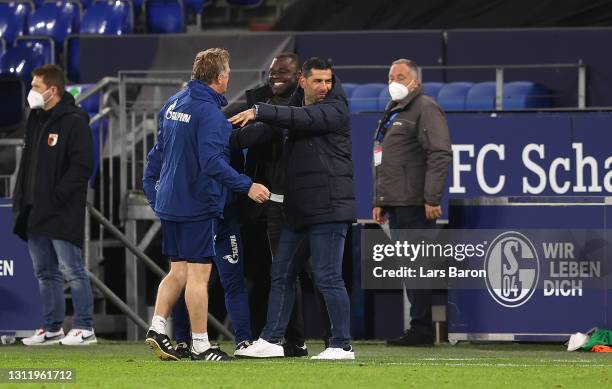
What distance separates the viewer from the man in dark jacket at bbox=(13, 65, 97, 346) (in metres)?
11.7

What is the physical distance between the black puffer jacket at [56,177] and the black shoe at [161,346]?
261cm

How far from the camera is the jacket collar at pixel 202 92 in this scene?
9117 millimetres

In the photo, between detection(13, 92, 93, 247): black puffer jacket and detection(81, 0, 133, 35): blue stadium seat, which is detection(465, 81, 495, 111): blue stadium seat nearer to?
detection(13, 92, 93, 247): black puffer jacket

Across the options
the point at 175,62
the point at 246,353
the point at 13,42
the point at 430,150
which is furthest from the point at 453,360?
the point at 13,42

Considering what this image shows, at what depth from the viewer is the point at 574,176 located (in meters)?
12.3

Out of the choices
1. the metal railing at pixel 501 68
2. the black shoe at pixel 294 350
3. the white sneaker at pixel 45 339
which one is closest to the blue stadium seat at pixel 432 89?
the metal railing at pixel 501 68

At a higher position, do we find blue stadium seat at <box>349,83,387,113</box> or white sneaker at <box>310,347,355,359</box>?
blue stadium seat at <box>349,83,387,113</box>

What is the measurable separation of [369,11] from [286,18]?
3.24 ft

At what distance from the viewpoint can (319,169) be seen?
9266mm

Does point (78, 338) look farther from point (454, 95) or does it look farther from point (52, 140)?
point (454, 95)

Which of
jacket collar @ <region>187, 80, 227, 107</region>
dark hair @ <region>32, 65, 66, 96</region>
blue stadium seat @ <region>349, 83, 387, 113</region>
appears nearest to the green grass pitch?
jacket collar @ <region>187, 80, 227, 107</region>

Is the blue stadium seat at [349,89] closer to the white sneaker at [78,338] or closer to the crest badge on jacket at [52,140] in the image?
the crest badge on jacket at [52,140]

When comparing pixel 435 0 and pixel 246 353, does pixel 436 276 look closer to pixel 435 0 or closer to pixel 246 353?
pixel 246 353

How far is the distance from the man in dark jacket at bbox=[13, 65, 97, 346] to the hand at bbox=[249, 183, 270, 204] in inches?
122
